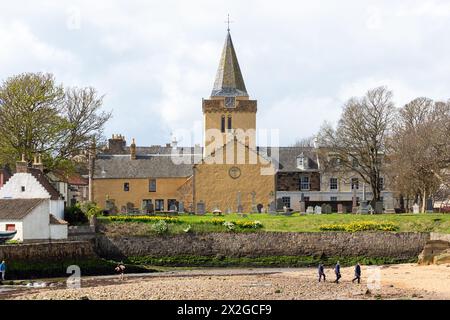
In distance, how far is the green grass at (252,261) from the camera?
59781 millimetres

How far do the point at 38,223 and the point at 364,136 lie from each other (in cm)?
3229

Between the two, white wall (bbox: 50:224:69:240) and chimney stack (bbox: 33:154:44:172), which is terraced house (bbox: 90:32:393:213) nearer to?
chimney stack (bbox: 33:154:44:172)

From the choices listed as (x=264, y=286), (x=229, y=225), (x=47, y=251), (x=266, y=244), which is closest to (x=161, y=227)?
(x=229, y=225)

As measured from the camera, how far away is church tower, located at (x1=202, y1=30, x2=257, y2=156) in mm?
92688

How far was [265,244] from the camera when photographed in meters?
61.7

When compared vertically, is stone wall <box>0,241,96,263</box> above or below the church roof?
below

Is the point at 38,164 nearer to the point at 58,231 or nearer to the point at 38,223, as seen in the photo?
the point at 58,231

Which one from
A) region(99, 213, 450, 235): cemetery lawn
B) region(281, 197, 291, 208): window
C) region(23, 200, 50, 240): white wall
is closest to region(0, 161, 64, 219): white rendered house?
region(23, 200, 50, 240): white wall

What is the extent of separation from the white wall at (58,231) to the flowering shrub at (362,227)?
1726cm

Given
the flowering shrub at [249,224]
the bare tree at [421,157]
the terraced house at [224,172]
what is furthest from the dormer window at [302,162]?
the flowering shrub at [249,224]

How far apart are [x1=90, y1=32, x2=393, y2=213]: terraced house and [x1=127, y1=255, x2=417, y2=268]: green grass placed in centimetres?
1384

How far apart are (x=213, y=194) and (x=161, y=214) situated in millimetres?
11861
